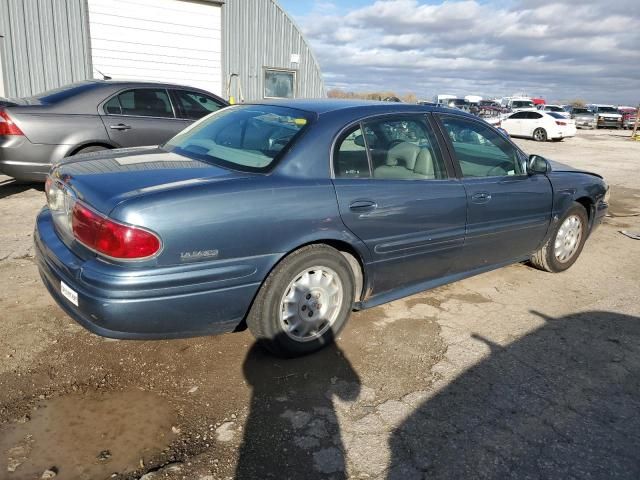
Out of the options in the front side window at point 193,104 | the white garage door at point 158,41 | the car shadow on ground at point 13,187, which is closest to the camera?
the car shadow on ground at point 13,187

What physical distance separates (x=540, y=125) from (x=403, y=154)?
22.5 metres

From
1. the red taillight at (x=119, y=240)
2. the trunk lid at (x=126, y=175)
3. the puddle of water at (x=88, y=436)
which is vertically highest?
the trunk lid at (x=126, y=175)

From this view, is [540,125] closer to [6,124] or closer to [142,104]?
[142,104]

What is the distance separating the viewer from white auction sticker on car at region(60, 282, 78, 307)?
2.60m

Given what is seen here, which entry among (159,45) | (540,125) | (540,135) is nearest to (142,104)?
(159,45)

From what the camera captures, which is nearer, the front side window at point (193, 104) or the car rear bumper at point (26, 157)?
the car rear bumper at point (26, 157)

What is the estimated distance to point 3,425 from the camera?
2447 mm

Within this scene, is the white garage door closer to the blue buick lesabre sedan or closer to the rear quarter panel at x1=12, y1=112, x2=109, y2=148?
the rear quarter panel at x1=12, y1=112, x2=109, y2=148

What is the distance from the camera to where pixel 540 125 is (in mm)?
23438

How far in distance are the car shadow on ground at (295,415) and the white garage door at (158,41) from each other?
39.1ft

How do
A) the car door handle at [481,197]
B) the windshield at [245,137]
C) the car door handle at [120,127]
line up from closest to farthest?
the windshield at [245,137], the car door handle at [481,197], the car door handle at [120,127]

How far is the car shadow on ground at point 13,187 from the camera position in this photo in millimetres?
7059

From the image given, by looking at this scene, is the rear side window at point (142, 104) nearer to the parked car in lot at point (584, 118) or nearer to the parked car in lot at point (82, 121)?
the parked car in lot at point (82, 121)

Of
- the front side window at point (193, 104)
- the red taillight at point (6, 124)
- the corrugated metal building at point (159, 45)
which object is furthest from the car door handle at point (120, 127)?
the corrugated metal building at point (159, 45)
